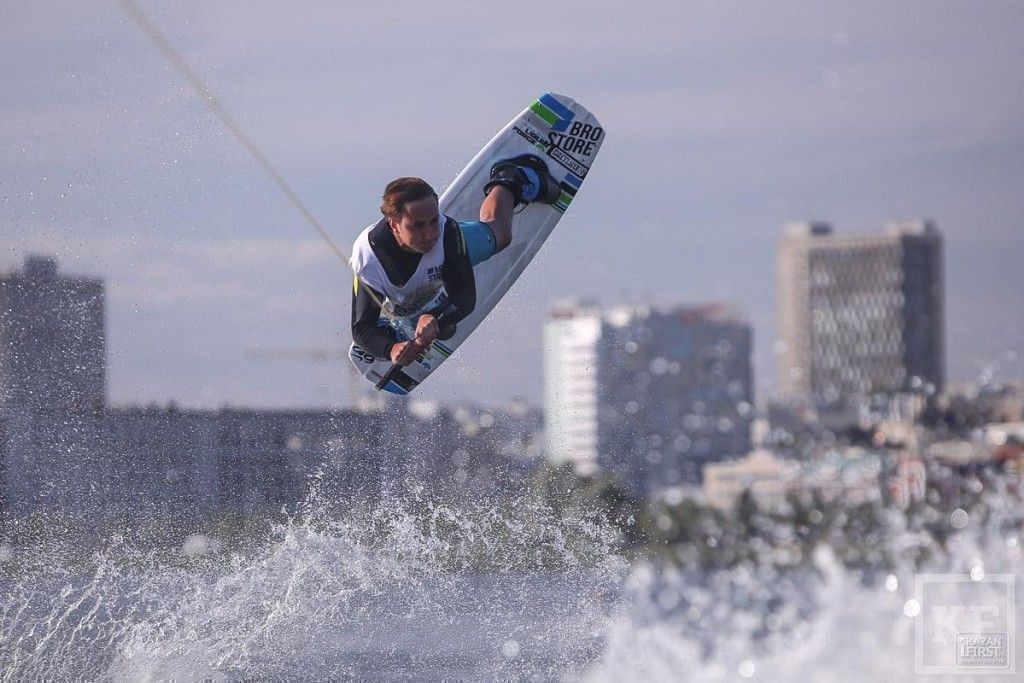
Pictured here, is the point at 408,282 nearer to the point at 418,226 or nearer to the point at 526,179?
the point at 418,226

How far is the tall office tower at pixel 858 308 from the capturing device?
158ft

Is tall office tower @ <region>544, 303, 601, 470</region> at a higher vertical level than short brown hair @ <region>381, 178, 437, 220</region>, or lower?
lower

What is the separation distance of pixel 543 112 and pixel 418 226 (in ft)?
6.80

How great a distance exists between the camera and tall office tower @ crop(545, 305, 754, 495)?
1435 inches

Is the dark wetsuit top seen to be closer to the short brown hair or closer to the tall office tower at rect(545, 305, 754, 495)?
the short brown hair

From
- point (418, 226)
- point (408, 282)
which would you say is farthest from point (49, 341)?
point (418, 226)

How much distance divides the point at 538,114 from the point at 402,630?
320cm

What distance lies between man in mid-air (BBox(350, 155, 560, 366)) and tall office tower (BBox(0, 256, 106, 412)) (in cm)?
723

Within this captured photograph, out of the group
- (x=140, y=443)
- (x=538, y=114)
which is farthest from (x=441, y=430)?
(x=538, y=114)

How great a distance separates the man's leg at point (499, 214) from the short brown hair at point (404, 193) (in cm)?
77

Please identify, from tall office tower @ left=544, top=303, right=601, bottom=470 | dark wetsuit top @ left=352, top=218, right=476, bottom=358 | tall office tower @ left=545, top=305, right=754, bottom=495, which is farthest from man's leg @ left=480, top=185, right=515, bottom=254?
tall office tower @ left=545, top=305, right=754, bottom=495

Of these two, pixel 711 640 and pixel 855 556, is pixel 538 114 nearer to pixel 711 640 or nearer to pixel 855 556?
pixel 711 640

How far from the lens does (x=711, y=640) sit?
10.0 meters

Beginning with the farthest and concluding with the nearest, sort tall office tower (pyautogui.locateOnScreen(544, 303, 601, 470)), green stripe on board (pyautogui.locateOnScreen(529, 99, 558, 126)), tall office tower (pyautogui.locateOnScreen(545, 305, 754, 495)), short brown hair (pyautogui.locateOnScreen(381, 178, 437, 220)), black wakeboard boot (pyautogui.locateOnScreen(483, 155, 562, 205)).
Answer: tall office tower (pyautogui.locateOnScreen(545, 305, 754, 495))
tall office tower (pyautogui.locateOnScreen(544, 303, 601, 470))
green stripe on board (pyautogui.locateOnScreen(529, 99, 558, 126))
black wakeboard boot (pyautogui.locateOnScreen(483, 155, 562, 205))
short brown hair (pyautogui.locateOnScreen(381, 178, 437, 220))
